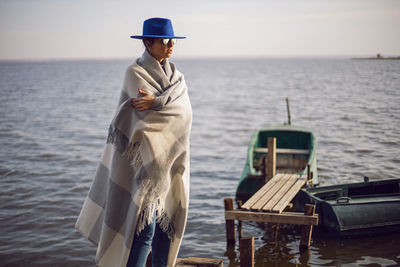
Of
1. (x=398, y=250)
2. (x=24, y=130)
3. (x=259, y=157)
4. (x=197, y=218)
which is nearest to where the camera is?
(x=398, y=250)

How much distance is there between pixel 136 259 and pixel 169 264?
1.21ft

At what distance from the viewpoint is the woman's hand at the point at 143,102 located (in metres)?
3.34

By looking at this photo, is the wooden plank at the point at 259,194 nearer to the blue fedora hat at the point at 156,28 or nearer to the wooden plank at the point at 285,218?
the wooden plank at the point at 285,218

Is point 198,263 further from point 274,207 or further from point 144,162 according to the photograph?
point 274,207

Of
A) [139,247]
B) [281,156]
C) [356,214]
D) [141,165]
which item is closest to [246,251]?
[139,247]

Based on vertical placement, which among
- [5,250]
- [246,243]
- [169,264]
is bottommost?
[5,250]

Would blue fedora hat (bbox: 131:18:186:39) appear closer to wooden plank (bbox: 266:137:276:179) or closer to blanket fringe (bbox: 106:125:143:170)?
blanket fringe (bbox: 106:125:143:170)

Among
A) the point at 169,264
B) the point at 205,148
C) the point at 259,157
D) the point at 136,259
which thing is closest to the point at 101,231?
the point at 136,259

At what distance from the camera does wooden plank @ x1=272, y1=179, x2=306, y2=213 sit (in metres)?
7.94

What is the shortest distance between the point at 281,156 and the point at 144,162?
9.99m

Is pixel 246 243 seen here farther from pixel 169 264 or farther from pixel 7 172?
pixel 7 172

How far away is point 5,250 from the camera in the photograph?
902 centimetres

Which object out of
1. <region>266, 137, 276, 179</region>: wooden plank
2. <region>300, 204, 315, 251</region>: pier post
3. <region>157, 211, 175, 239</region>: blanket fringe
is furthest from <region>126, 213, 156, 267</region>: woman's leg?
<region>266, 137, 276, 179</region>: wooden plank

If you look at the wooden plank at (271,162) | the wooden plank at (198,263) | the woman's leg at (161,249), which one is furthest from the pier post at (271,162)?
the woman's leg at (161,249)
